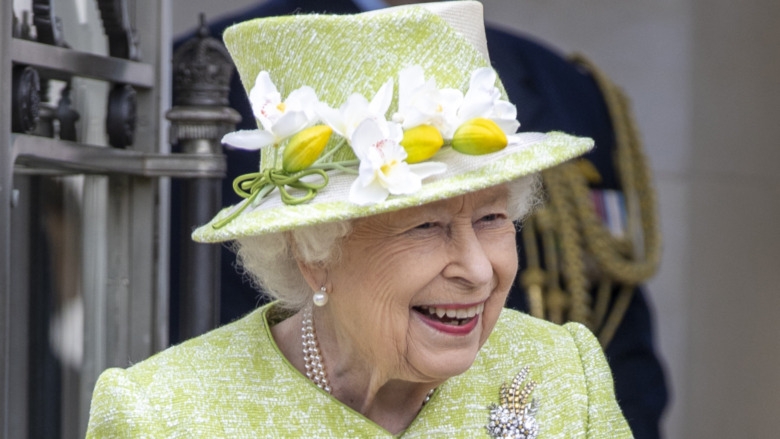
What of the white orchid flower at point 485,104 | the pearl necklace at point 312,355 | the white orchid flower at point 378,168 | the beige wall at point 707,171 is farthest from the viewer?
the beige wall at point 707,171

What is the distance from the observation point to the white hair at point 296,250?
83.9 inches

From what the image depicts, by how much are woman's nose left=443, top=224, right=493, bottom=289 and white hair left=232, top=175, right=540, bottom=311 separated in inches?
7.1


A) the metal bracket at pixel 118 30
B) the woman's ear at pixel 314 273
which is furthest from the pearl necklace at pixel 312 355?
the metal bracket at pixel 118 30

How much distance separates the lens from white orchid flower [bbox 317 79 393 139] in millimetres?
2006

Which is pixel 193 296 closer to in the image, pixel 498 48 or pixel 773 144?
pixel 498 48

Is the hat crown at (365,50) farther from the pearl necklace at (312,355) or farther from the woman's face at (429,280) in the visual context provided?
the pearl necklace at (312,355)

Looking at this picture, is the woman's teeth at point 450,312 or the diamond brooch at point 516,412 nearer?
the woman's teeth at point 450,312

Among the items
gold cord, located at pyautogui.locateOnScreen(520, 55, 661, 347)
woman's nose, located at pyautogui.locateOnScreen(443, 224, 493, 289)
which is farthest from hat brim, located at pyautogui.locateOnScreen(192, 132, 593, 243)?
gold cord, located at pyautogui.locateOnScreen(520, 55, 661, 347)

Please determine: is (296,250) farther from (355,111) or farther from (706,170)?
(706,170)

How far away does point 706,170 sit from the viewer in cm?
532

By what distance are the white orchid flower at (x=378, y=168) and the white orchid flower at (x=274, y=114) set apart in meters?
0.13

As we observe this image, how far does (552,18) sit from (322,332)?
3.11 metres

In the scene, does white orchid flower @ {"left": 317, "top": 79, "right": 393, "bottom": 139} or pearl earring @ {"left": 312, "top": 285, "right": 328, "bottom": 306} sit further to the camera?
pearl earring @ {"left": 312, "top": 285, "right": 328, "bottom": 306}

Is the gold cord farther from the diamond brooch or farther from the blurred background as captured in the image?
the diamond brooch
